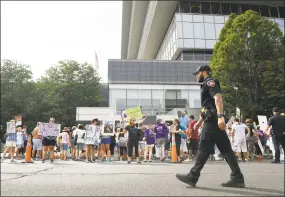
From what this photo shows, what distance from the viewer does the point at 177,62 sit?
47500mm

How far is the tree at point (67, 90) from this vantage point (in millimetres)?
44312

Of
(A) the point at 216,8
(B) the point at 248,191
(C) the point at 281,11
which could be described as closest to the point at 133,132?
(B) the point at 248,191

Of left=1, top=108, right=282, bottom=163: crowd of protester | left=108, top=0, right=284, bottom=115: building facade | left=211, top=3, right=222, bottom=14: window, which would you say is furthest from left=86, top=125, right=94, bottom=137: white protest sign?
left=211, top=3, right=222, bottom=14: window

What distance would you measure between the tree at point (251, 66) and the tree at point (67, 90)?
23594mm

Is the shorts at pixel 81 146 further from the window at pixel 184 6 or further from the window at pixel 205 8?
the window at pixel 205 8

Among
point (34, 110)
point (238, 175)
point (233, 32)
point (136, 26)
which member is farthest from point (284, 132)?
point (136, 26)

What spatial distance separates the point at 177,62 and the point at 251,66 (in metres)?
20.9

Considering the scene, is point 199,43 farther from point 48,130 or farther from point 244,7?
point 48,130

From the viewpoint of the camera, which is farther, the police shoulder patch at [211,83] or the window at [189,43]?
the window at [189,43]

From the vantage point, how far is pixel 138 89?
45.9 meters

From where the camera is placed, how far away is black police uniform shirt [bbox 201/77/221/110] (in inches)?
204

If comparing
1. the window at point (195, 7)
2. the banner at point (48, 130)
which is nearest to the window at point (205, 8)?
the window at point (195, 7)

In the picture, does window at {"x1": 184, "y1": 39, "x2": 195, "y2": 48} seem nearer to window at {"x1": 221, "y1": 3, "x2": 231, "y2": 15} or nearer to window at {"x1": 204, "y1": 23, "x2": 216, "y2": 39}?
window at {"x1": 204, "y1": 23, "x2": 216, "y2": 39}

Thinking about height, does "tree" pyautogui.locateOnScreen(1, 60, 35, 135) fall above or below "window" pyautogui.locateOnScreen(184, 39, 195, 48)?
below
